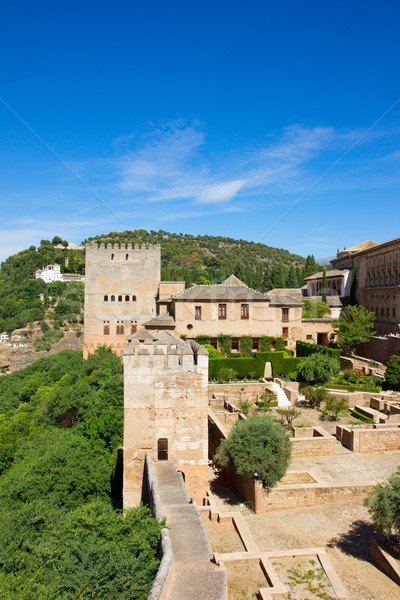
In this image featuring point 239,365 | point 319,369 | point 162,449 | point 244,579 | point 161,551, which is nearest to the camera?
point 161,551

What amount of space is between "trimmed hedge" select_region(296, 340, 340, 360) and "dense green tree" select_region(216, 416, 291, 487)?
14.2 m

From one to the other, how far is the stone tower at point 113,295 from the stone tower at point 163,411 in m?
23.5

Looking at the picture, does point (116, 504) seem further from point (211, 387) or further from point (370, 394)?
→ point (370, 394)

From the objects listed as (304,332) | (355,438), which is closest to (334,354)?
(304,332)

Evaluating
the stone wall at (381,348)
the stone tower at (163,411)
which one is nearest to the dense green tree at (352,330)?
the stone wall at (381,348)

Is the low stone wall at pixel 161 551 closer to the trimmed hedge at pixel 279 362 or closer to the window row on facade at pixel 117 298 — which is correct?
the trimmed hedge at pixel 279 362

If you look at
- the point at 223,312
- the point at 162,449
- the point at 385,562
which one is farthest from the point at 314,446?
the point at 223,312

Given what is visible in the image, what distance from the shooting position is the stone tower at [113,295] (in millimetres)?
34719

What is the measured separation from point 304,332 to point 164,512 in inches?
909

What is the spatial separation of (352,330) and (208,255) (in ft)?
335

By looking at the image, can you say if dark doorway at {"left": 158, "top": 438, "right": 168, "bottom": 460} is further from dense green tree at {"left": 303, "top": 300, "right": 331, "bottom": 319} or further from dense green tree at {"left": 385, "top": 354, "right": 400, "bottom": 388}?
dense green tree at {"left": 303, "top": 300, "right": 331, "bottom": 319}

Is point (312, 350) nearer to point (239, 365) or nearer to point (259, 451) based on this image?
point (239, 365)

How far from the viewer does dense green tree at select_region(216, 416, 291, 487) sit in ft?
39.8

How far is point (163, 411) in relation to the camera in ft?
38.0
